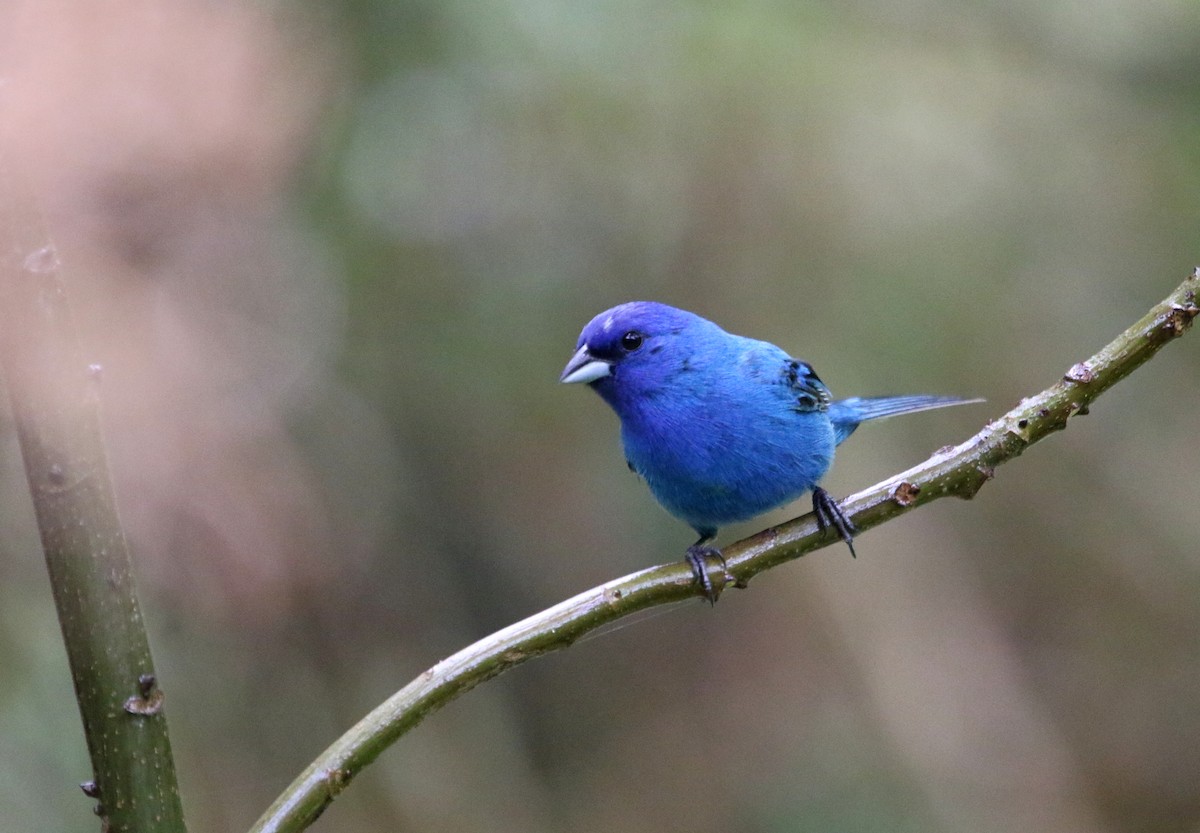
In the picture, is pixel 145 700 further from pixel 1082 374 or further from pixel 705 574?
pixel 1082 374

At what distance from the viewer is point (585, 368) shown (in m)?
3.68

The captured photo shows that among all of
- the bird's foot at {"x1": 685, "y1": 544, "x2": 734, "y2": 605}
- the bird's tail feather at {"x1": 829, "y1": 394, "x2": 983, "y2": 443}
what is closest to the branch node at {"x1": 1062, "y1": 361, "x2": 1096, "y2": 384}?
the bird's foot at {"x1": 685, "y1": 544, "x2": 734, "y2": 605}

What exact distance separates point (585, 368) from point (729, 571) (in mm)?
1135

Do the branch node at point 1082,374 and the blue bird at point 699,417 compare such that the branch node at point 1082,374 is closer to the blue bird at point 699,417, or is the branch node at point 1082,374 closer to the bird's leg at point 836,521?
the bird's leg at point 836,521

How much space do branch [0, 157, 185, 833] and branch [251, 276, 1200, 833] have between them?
0.25 meters

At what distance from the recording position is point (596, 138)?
17.9ft

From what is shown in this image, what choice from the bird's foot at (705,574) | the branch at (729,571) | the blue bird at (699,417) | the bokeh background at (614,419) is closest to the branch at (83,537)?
the branch at (729,571)

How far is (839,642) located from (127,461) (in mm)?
3636

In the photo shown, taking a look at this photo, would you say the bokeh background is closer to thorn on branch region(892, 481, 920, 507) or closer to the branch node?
thorn on branch region(892, 481, 920, 507)

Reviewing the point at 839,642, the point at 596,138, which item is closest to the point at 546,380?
the point at 596,138

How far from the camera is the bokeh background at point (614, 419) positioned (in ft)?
15.2

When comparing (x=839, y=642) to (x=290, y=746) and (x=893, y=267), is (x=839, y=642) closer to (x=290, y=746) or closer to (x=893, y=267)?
(x=893, y=267)

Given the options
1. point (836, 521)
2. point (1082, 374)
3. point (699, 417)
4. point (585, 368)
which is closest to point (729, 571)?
point (836, 521)

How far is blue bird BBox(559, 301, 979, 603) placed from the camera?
3.62 m
